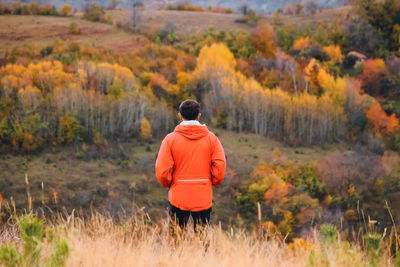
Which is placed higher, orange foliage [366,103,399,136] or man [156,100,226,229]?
man [156,100,226,229]

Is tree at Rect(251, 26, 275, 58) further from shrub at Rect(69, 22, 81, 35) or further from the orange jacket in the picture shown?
the orange jacket

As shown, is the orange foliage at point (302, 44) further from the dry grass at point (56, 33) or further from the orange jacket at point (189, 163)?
the orange jacket at point (189, 163)

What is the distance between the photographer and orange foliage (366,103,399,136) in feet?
170

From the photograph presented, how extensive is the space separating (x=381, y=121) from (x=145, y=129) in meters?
34.2

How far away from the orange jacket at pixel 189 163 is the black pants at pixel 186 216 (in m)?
0.11

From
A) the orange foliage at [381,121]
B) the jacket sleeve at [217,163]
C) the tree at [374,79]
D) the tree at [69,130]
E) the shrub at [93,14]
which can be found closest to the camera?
the jacket sleeve at [217,163]

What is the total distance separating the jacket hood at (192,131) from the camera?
15.8ft

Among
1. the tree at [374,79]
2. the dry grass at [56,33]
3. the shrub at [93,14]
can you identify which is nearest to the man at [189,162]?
the tree at [374,79]

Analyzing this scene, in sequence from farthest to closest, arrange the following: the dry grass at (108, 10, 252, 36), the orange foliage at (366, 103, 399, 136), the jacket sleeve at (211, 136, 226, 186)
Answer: the dry grass at (108, 10, 252, 36) → the orange foliage at (366, 103, 399, 136) → the jacket sleeve at (211, 136, 226, 186)

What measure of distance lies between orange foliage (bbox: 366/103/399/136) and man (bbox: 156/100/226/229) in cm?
5254

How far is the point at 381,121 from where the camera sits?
52.6 metres

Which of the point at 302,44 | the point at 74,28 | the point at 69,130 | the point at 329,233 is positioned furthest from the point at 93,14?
the point at 329,233

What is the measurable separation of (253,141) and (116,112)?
19.5 meters

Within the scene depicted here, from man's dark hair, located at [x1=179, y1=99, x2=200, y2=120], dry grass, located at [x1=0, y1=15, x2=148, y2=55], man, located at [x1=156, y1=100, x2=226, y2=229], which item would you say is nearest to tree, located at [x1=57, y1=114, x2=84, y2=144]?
dry grass, located at [x1=0, y1=15, x2=148, y2=55]
